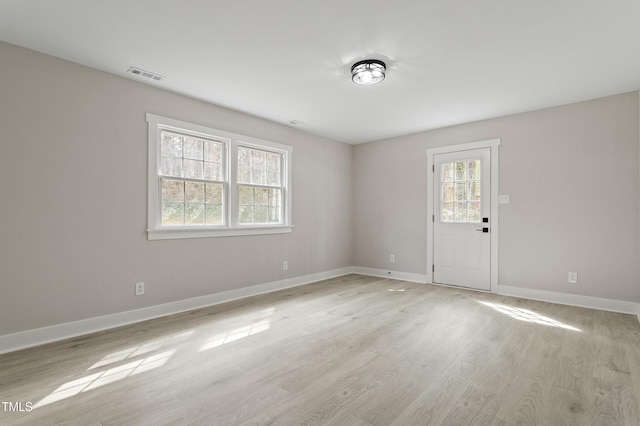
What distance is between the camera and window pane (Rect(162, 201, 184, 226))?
366 centimetres

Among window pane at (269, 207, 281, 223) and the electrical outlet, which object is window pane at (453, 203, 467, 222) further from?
the electrical outlet

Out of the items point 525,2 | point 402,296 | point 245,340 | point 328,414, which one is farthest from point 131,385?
point 525,2

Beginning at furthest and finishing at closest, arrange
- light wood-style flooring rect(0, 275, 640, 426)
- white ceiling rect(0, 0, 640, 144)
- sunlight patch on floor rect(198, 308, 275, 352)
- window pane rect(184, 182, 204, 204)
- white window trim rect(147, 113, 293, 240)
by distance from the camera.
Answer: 1. window pane rect(184, 182, 204, 204)
2. white window trim rect(147, 113, 293, 240)
3. sunlight patch on floor rect(198, 308, 275, 352)
4. white ceiling rect(0, 0, 640, 144)
5. light wood-style flooring rect(0, 275, 640, 426)

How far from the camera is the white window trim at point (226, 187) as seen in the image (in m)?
3.51

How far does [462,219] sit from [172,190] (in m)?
4.22

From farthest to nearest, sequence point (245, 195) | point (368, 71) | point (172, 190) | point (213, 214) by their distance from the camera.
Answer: point (245, 195), point (213, 214), point (172, 190), point (368, 71)

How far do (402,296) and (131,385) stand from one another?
133 inches

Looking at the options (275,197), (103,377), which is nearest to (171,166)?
(275,197)

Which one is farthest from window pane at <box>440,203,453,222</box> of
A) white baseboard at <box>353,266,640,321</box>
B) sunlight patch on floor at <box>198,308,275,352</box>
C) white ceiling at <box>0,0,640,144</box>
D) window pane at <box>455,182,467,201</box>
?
sunlight patch on floor at <box>198,308,275,352</box>

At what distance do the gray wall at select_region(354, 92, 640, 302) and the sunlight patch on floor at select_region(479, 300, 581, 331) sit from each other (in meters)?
0.75

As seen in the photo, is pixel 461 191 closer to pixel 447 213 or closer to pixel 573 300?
pixel 447 213

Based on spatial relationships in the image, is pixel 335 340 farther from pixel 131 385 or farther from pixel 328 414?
pixel 131 385

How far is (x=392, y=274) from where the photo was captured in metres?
5.76

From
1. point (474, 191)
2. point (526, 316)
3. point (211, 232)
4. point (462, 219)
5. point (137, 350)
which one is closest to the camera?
point (137, 350)
